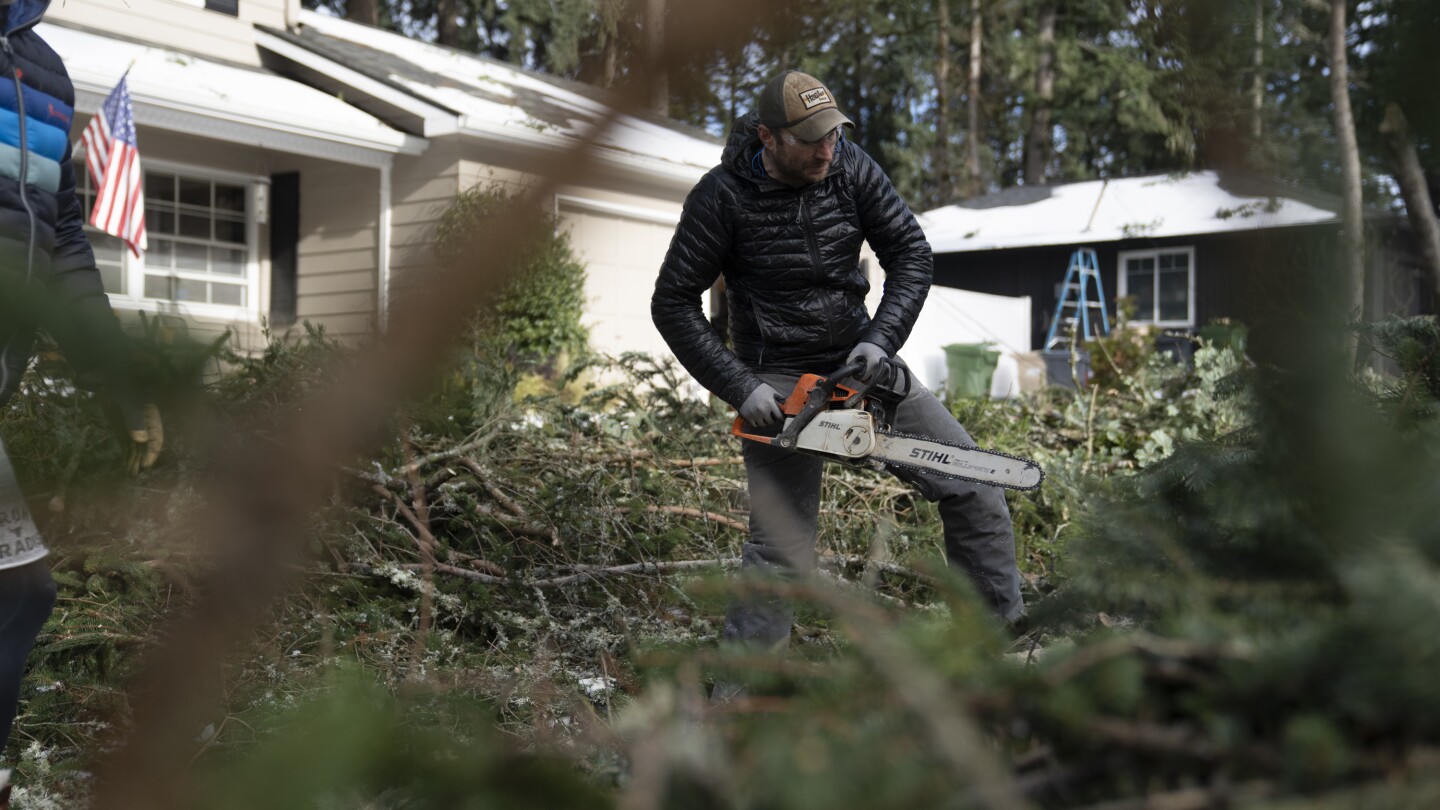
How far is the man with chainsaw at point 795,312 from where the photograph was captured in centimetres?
344

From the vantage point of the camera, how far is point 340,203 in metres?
10.0

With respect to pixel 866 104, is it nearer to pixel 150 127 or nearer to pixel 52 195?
pixel 150 127

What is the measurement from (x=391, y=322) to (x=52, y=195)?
1.90 meters

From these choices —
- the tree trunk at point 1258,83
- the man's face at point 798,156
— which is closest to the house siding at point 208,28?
the man's face at point 798,156

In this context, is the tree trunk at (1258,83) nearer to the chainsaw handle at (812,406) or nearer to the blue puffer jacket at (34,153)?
the blue puffer jacket at (34,153)

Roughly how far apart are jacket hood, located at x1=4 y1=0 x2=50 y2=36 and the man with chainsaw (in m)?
1.74

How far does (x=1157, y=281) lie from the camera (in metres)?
20.1

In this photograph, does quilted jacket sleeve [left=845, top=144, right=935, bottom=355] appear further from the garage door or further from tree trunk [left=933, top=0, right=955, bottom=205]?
tree trunk [left=933, top=0, right=955, bottom=205]

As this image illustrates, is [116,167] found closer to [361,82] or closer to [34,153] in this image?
[361,82]

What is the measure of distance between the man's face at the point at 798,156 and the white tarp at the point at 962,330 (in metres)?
8.06

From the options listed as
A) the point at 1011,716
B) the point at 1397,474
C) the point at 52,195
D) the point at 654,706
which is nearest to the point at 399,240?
the point at 654,706

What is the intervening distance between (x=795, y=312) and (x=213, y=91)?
23.7 ft

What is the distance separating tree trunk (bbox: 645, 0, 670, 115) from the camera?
2.12 ft

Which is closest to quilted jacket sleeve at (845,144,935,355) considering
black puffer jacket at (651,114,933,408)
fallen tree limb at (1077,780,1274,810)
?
black puffer jacket at (651,114,933,408)
